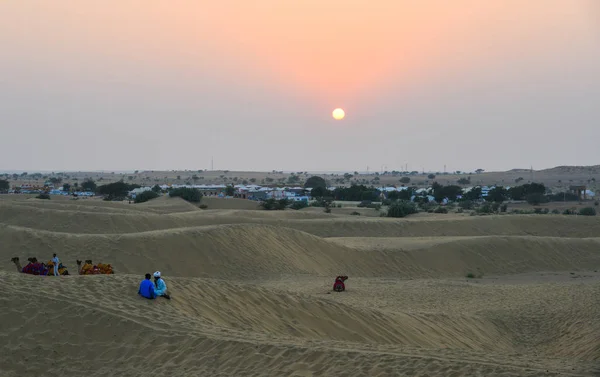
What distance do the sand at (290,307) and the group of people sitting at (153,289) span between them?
0.25 meters

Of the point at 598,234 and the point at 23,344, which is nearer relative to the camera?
the point at 23,344

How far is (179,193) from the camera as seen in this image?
69750 mm

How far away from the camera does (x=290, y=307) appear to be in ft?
51.3

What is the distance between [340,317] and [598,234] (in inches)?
1484

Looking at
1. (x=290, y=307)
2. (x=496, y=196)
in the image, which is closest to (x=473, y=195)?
(x=496, y=196)

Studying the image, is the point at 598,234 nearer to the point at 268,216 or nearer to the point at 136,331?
the point at 268,216

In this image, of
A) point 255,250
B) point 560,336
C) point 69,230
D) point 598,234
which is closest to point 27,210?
point 69,230

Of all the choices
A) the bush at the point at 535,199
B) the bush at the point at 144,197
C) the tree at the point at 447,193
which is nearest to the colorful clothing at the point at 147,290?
the bush at the point at 144,197

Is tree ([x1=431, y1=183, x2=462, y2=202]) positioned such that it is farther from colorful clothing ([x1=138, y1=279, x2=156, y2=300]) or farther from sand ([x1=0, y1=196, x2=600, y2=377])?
colorful clothing ([x1=138, y1=279, x2=156, y2=300])

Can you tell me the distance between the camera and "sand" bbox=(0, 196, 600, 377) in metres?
11.3

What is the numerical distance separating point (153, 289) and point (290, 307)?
3.37 meters

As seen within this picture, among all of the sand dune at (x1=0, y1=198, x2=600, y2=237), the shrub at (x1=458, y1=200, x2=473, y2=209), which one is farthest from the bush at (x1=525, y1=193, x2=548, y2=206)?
the sand dune at (x1=0, y1=198, x2=600, y2=237)

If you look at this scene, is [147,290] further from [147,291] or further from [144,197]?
[144,197]

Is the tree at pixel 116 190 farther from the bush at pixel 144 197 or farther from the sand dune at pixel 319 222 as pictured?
the sand dune at pixel 319 222
